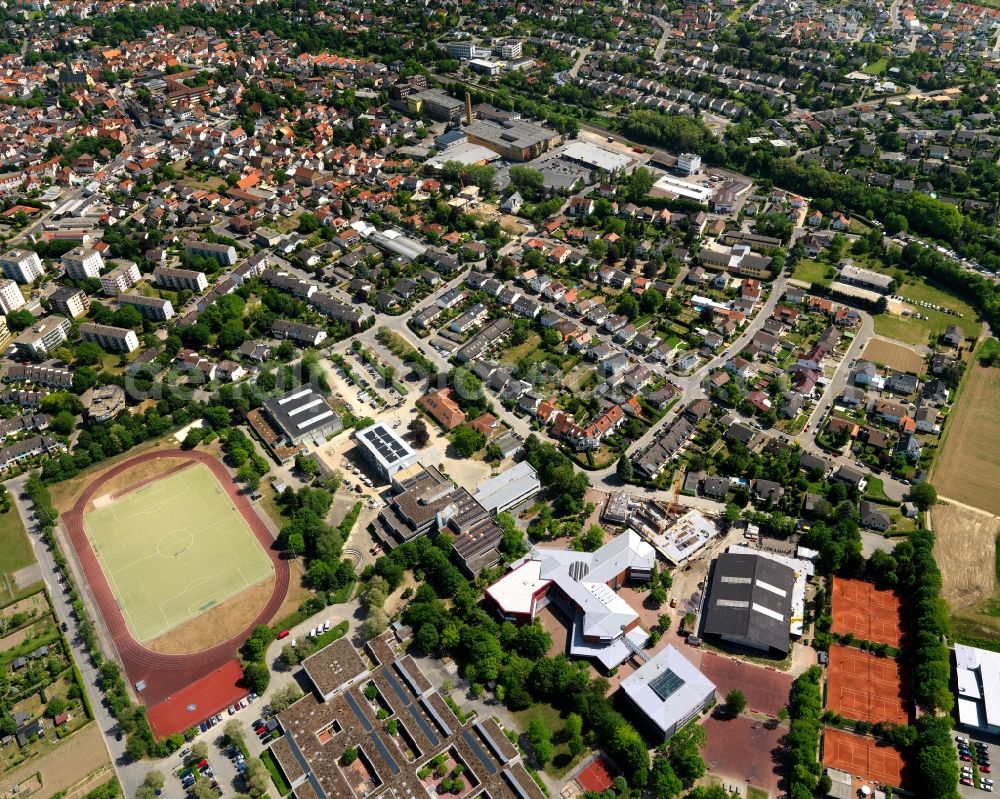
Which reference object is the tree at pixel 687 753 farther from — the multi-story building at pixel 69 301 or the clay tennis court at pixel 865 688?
the multi-story building at pixel 69 301

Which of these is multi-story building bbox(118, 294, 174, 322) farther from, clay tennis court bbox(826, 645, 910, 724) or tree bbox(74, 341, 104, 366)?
clay tennis court bbox(826, 645, 910, 724)

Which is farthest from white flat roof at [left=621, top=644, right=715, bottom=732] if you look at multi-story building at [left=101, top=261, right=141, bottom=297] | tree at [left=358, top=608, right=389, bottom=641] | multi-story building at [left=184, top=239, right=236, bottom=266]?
multi-story building at [left=101, top=261, right=141, bottom=297]

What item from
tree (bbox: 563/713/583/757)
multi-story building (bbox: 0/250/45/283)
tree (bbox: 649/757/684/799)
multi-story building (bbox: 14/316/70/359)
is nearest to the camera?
tree (bbox: 649/757/684/799)

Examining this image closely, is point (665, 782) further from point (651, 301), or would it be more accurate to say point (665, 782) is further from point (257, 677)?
point (651, 301)

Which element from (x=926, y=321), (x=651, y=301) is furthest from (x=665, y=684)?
(x=926, y=321)

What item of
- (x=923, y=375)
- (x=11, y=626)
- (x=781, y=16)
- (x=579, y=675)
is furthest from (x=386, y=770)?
(x=781, y=16)
